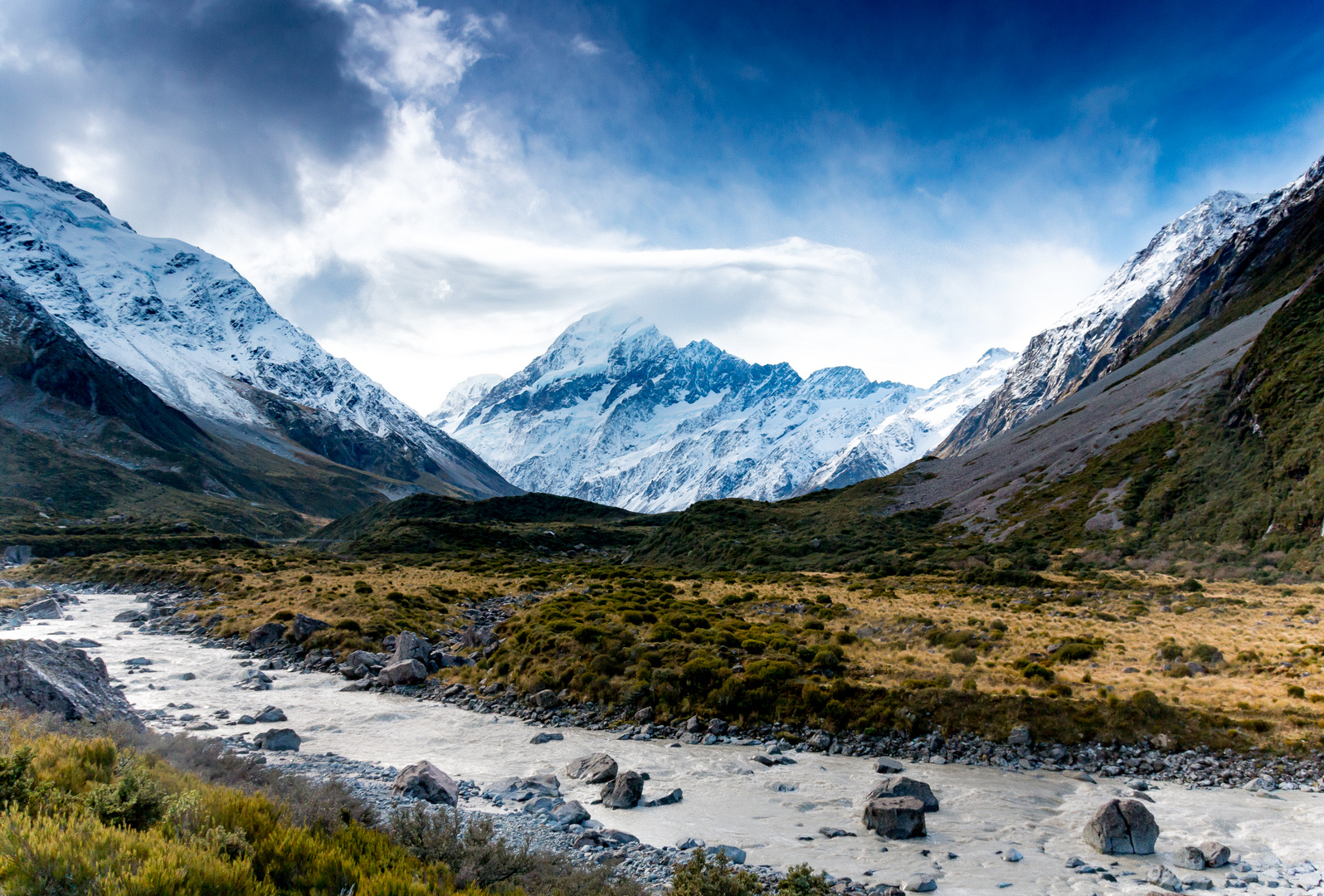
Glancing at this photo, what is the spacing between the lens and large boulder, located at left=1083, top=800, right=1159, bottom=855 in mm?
14281

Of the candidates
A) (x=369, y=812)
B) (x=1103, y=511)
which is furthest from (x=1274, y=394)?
(x=369, y=812)

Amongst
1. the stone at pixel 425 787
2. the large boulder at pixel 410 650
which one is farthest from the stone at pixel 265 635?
the stone at pixel 425 787

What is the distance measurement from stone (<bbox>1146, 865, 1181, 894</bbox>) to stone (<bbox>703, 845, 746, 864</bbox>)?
27.8ft

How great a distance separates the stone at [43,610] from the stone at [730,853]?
168ft

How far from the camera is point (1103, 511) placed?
220 feet

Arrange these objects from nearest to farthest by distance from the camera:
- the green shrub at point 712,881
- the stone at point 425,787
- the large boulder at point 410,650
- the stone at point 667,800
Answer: the green shrub at point 712,881
the stone at point 425,787
the stone at point 667,800
the large boulder at point 410,650

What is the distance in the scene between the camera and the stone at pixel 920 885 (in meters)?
12.8

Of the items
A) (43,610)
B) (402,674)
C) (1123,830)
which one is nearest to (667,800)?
(1123,830)

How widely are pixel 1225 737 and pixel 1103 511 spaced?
182ft

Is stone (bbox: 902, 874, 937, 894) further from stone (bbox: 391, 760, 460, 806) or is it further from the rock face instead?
the rock face

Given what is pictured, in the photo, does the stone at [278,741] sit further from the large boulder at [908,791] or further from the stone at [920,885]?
the stone at [920,885]

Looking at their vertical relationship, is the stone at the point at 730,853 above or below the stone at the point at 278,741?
above

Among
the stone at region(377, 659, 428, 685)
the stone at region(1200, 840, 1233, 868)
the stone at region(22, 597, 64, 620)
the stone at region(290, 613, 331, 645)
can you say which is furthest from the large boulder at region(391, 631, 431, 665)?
the stone at region(1200, 840, 1233, 868)

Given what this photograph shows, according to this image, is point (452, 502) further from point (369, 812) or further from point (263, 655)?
point (369, 812)
